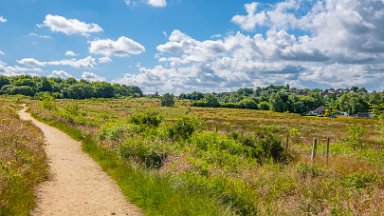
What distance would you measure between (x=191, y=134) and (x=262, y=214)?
566 inches

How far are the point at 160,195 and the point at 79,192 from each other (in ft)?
8.90

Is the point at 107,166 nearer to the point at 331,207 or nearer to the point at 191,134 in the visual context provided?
the point at 331,207

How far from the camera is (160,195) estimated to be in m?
8.80

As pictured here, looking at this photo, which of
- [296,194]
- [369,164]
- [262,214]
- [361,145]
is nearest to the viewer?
[262,214]

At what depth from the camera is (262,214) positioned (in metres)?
8.12

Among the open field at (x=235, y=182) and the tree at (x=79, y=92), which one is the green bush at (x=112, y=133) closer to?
Answer: the open field at (x=235, y=182)

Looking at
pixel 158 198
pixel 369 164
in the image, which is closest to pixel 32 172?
pixel 158 198

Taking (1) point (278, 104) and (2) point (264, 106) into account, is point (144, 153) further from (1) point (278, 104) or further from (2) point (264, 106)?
(2) point (264, 106)

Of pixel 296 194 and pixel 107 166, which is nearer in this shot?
pixel 296 194

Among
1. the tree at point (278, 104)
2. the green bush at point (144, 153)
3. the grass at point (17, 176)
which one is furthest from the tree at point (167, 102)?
the grass at point (17, 176)

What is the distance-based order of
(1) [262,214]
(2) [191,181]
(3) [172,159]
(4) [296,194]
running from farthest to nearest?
(3) [172,159] → (4) [296,194] → (2) [191,181] → (1) [262,214]

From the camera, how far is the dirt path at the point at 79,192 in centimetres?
853

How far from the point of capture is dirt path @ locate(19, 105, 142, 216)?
8.53 m

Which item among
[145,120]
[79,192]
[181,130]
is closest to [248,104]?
[145,120]
